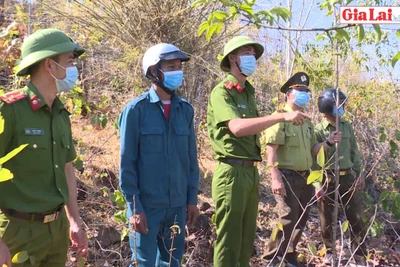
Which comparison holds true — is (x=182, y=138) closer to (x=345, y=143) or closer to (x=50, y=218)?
(x=50, y=218)

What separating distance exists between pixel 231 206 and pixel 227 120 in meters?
0.62

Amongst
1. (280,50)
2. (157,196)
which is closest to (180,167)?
(157,196)

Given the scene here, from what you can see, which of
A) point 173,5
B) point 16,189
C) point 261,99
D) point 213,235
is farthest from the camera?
point 261,99

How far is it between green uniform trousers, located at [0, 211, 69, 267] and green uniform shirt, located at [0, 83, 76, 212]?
0.08 metres

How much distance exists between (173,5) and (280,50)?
3.76 m

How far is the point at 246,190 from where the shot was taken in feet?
10.4

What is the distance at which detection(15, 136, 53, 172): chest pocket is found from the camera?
2.14 meters

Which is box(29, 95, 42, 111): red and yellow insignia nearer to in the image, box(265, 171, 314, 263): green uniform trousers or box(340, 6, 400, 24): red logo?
box(340, 6, 400, 24): red logo

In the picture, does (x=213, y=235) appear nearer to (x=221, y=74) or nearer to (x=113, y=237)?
(x=113, y=237)

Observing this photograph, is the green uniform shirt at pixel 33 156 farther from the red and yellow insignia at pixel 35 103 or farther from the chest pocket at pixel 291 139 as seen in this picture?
the chest pocket at pixel 291 139

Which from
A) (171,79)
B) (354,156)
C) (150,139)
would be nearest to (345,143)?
(354,156)

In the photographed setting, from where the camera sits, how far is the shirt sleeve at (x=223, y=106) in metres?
3.10

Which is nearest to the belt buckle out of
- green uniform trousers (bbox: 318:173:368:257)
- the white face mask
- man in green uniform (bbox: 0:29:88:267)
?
man in green uniform (bbox: 0:29:88:267)

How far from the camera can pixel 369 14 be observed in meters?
2.65
